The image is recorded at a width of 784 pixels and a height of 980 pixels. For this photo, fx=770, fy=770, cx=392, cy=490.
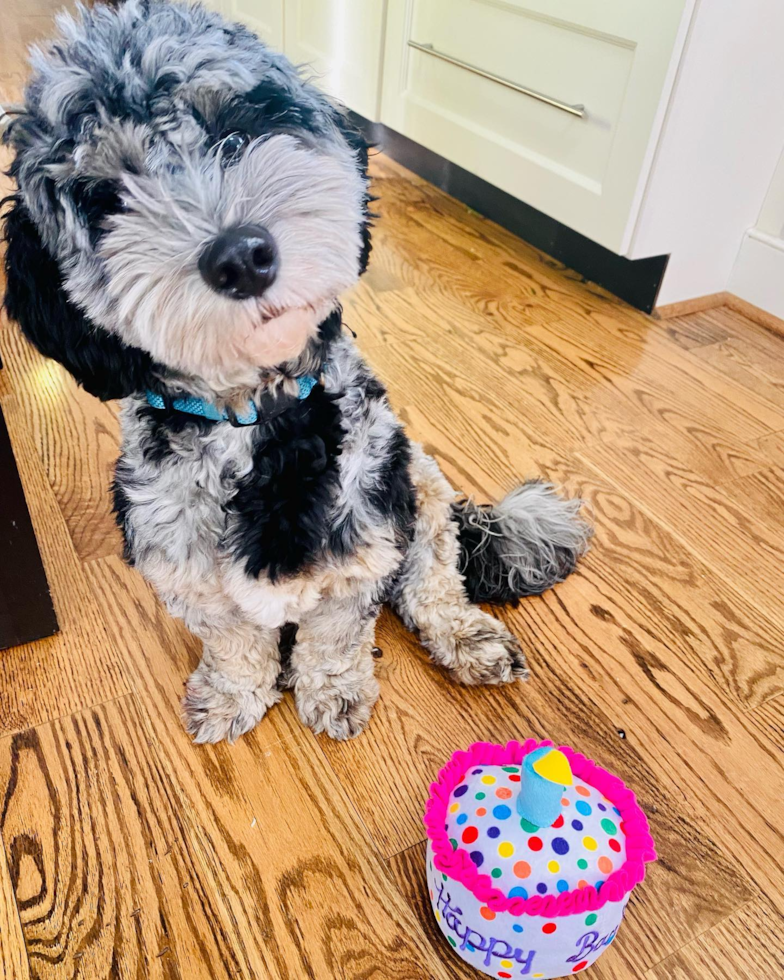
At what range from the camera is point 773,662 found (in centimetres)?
122

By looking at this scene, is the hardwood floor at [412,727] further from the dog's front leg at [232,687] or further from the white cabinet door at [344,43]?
the white cabinet door at [344,43]

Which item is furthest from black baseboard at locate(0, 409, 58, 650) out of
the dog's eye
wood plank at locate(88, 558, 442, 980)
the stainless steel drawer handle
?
the stainless steel drawer handle

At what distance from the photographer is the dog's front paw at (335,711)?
108cm

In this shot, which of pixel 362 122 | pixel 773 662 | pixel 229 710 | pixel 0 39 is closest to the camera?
pixel 229 710

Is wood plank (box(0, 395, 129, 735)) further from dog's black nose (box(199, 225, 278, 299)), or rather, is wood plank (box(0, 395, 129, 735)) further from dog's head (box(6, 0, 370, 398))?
dog's black nose (box(199, 225, 278, 299))

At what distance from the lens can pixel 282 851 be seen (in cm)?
97

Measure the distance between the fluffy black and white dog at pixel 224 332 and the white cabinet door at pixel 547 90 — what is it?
119 centimetres

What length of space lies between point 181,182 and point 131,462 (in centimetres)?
35

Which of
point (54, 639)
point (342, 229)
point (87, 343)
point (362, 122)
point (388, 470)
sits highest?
point (342, 229)

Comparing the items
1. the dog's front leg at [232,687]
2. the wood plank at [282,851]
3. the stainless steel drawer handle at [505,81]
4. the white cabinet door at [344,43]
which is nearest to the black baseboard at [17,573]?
the wood plank at [282,851]

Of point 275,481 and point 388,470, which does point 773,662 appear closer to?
point 388,470

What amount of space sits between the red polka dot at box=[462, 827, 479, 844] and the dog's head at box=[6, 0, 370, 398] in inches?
20.3

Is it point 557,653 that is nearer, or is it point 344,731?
point 344,731

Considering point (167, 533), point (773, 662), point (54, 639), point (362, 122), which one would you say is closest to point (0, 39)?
point (362, 122)
